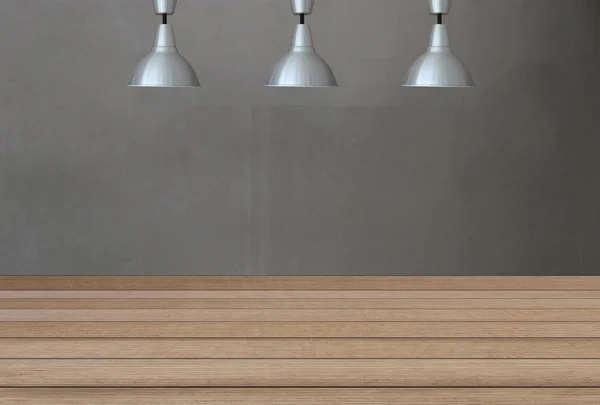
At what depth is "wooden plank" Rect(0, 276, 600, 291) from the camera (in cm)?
282

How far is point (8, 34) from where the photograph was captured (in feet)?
16.3

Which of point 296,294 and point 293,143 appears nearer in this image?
point 296,294

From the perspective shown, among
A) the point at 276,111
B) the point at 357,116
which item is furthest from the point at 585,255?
the point at 276,111

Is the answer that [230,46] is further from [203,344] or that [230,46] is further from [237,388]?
[237,388]

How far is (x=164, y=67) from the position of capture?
274 centimetres

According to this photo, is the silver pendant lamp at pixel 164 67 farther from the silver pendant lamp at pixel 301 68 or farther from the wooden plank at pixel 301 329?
the wooden plank at pixel 301 329

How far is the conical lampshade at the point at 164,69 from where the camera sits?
2732mm

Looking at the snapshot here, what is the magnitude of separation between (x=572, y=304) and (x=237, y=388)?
1.31m

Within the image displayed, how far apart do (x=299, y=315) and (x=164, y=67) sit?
39.4 inches

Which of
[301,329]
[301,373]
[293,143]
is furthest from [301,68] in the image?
[293,143]

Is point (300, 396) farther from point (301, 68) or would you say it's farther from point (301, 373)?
point (301, 68)

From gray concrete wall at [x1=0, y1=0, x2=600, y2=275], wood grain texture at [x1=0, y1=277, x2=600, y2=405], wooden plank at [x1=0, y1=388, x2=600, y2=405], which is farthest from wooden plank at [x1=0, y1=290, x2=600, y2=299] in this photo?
gray concrete wall at [x1=0, y1=0, x2=600, y2=275]

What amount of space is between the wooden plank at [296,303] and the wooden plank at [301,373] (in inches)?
22.4

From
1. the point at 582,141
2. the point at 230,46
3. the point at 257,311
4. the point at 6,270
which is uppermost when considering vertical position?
the point at 230,46
